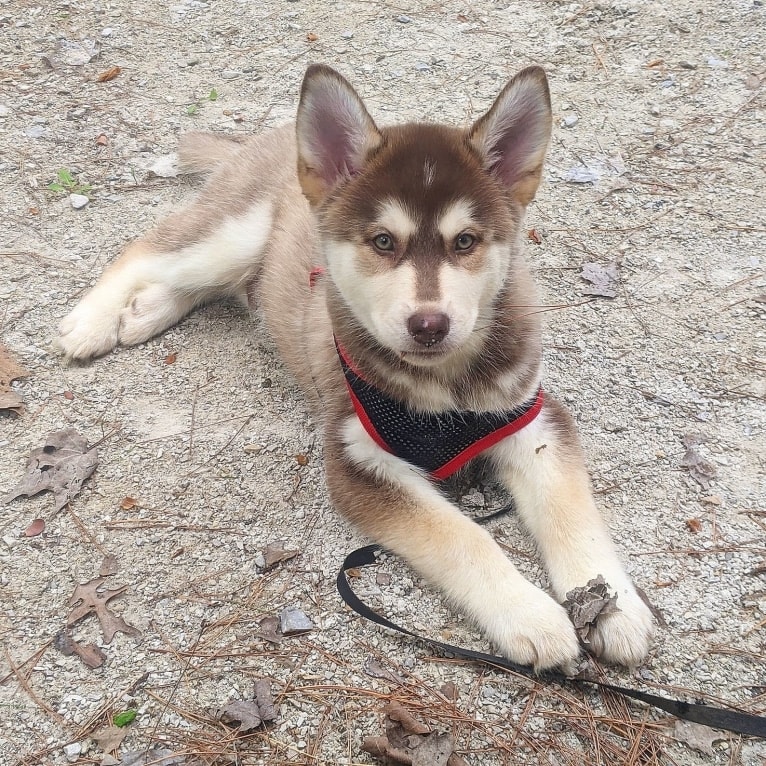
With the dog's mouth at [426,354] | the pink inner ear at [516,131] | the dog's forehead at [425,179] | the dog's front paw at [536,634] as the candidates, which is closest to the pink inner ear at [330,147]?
the dog's forehead at [425,179]

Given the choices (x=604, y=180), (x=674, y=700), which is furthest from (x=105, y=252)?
(x=674, y=700)

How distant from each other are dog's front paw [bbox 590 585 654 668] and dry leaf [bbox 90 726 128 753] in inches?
58.3

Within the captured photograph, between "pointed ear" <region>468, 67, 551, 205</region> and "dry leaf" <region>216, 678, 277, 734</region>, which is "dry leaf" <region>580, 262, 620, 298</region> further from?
"dry leaf" <region>216, 678, 277, 734</region>

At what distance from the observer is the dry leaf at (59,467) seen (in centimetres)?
279

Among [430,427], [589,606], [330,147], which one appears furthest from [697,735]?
[330,147]

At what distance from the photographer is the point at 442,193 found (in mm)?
2268

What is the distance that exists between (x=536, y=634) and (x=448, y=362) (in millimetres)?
981

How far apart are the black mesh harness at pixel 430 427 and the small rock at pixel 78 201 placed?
→ 2.51 m

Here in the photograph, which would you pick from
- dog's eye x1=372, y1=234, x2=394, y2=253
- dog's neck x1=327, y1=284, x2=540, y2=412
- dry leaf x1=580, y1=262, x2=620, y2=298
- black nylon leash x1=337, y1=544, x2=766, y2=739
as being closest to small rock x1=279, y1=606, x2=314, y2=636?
black nylon leash x1=337, y1=544, x2=766, y2=739

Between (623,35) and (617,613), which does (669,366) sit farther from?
(623,35)

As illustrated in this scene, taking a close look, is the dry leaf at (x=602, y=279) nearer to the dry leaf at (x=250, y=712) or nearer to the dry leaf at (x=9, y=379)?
the dry leaf at (x=250, y=712)

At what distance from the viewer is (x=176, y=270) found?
3.72m

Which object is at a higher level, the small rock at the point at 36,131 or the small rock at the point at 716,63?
the small rock at the point at 716,63

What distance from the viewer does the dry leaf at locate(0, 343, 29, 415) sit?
311 centimetres
